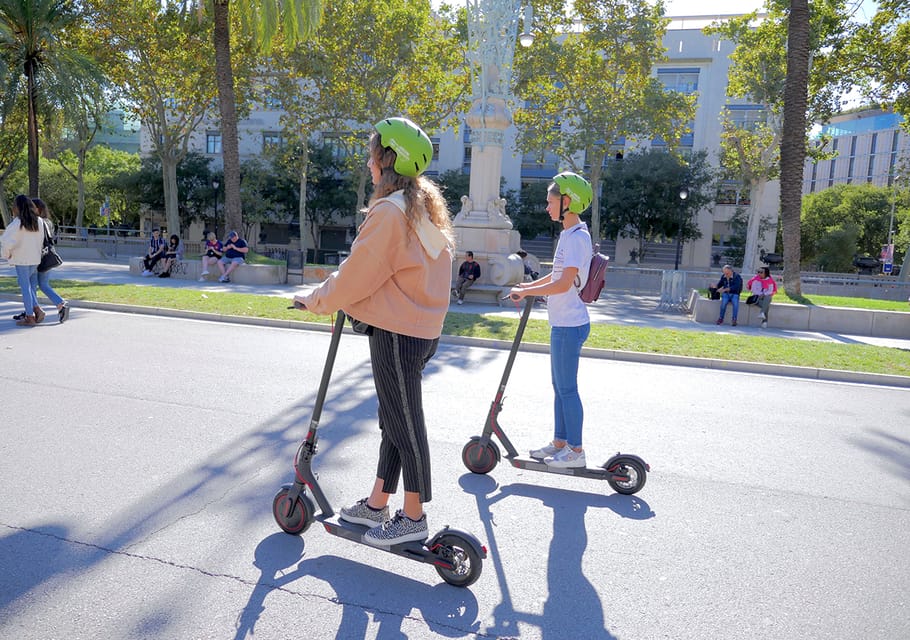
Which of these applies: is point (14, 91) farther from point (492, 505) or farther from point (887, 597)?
point (887, 597)

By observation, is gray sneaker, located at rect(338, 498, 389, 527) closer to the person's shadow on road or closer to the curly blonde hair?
the person's shadow on road

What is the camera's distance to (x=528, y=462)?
15.0 ft

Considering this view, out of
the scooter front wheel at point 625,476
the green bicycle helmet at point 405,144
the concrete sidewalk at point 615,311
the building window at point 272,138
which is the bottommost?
the concrete sidewalk at point 615,311

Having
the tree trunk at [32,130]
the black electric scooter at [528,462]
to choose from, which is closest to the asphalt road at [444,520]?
the black electric scooter at [528,462]

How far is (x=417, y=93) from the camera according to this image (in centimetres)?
3120

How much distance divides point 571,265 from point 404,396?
5.35 ft

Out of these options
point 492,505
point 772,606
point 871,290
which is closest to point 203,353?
point 492,505

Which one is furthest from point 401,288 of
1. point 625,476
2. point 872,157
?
point 872,157

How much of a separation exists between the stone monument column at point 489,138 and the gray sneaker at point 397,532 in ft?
47.9

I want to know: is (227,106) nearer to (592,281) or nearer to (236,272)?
(236,272)

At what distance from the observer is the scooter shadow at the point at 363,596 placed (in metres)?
2.79

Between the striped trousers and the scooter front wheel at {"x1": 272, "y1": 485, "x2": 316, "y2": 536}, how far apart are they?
624 mm

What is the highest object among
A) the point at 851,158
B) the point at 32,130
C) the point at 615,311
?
the point at 851,158

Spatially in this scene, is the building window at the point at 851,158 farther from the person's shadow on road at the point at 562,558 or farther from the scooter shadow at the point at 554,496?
the person's shadow on road at the point at 562,558
